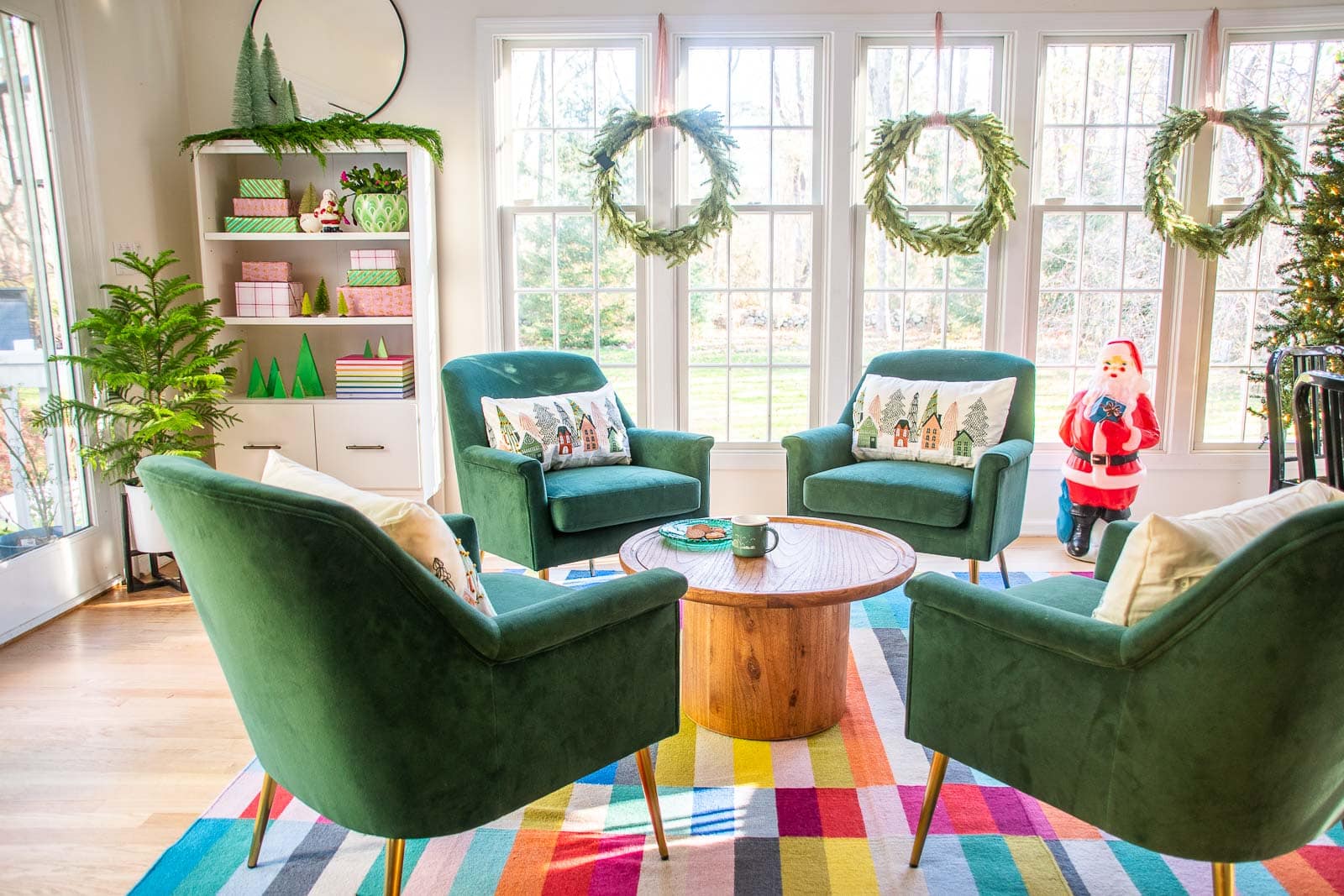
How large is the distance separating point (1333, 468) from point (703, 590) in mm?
2246

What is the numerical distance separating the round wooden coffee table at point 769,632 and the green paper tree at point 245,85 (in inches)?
109

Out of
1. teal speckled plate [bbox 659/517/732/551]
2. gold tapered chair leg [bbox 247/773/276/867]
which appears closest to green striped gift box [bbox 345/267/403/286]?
teal speckled plate [bbox 659/517/732/551]

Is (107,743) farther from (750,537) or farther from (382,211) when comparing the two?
(382,211)

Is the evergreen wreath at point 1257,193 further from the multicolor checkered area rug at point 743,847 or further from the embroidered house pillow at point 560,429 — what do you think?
the multicolor checkered area rug at point 743,847

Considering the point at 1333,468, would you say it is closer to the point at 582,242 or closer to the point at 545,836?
the point at 545,836

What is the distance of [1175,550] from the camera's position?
154cm

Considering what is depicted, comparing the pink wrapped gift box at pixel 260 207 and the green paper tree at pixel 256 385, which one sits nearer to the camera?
the pink wrapped gift box at pixel 260 207

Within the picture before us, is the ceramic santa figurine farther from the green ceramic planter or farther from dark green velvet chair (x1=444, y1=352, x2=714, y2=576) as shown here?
the green ceramic planter

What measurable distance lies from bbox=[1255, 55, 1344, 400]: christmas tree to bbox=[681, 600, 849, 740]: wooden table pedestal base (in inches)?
110

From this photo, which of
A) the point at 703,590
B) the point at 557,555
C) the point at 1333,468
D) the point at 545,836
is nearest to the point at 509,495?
the point at 557,555

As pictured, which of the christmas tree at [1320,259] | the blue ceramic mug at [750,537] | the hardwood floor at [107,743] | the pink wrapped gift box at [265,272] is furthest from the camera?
the pink wrapped gift box at [265,272]

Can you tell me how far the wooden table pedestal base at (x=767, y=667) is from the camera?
2.43 metres

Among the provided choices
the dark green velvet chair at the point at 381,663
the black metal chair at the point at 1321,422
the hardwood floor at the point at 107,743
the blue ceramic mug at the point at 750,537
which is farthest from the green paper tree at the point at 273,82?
the black metal chair at the point at 1321,422

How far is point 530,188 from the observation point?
449 centimetres
